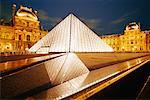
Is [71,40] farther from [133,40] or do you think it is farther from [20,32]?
[133,40]

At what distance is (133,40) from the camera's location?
169ft

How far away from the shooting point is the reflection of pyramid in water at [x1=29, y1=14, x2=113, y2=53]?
50.4 ft

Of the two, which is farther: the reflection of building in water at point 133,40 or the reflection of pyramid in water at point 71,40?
the reflection of building in water at point 133,40

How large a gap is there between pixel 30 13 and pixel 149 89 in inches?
1803

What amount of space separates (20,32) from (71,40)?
93.8 ft

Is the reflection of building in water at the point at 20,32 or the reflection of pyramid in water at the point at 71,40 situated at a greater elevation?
the reflection of building in water at the point at 20,32

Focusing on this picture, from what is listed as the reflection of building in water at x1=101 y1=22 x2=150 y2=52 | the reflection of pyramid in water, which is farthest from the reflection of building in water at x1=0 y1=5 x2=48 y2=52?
the reflection of building in water at x1=101 y1=22 x2=150 y2=52

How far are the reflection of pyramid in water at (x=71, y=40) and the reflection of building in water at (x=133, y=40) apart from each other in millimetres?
35377

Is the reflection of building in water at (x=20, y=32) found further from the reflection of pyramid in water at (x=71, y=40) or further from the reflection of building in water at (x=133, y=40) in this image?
the reflection of building in water at (x=133, y=40)

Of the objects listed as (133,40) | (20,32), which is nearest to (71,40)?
(20,32)

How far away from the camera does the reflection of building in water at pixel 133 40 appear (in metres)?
49.1

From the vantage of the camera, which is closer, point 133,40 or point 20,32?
point 20,32

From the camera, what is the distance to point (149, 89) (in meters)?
4.67

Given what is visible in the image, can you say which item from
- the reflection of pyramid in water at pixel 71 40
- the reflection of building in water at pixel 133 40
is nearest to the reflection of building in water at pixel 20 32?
the reflection of pyramid in water at pixel 71 40
